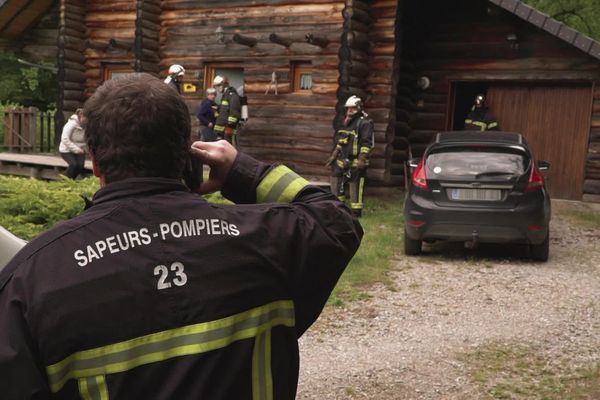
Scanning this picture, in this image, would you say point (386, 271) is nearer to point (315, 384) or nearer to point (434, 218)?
point (434, 218)

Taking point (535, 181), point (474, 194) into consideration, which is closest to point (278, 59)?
point (474, 194)

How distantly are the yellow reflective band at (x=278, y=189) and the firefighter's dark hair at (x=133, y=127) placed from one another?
1.14ft

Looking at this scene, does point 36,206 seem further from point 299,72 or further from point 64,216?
point 299,72

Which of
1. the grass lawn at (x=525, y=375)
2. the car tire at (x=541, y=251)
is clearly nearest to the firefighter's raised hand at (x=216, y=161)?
the grass lawn at (x=525, y=375)

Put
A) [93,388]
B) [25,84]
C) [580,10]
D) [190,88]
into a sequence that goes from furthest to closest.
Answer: [25,84]
[580,10]
[190,88]
[93,388]

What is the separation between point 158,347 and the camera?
1.56 metres

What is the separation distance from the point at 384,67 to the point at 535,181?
5940 mm

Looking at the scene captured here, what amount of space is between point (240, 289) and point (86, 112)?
1.78 feet

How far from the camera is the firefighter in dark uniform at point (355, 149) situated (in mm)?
12164

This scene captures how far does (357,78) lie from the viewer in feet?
46.0

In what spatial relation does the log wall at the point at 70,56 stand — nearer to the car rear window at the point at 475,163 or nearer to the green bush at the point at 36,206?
the green bush at the point at 36,206

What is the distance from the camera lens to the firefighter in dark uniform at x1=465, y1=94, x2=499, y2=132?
48.1 ft

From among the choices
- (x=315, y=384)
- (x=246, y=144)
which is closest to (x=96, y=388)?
(x=315, y=384)

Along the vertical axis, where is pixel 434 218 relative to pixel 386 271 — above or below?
above
